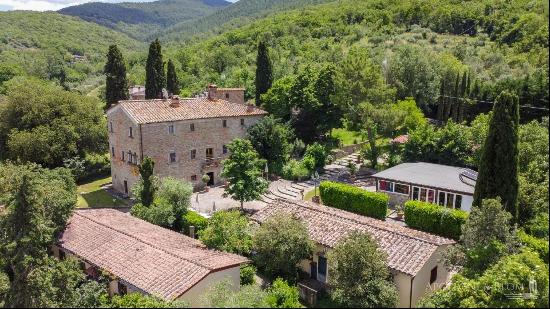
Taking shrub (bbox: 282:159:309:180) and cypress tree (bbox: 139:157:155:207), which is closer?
cypress tree (bbox: 139:157:155:207)

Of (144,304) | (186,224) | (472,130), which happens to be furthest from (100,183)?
(472,130)

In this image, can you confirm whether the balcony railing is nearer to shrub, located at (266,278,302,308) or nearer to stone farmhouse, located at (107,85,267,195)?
stone farmhouse, located at (107,85,267,195)

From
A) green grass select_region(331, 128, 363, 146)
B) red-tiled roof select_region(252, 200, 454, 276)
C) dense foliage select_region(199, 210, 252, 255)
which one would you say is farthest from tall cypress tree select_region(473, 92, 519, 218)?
green grass select_region(331, 128, 363, 146)

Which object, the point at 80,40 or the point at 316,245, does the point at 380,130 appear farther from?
the point at 80,40

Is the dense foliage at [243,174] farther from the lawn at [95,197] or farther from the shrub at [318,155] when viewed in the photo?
the lawn at [95,197]

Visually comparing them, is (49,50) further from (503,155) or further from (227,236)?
(503,155)
